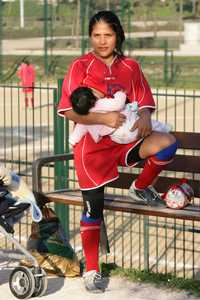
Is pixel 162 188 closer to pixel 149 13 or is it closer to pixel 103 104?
pixel 103 104

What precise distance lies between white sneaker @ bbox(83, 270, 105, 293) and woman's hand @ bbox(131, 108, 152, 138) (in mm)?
970

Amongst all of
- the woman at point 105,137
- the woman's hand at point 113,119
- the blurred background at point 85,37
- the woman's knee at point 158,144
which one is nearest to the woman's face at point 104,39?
the woman at point 105,137

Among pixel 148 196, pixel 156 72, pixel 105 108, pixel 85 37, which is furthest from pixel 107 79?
pixel 85 37

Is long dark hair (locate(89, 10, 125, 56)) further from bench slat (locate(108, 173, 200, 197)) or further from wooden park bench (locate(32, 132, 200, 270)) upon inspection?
bench slat (locate(108, 173, 200, 197))

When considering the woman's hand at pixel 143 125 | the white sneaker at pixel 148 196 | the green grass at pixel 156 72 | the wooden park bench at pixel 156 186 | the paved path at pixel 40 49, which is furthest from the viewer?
the paved path at pixel 40 49

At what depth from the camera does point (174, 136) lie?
632cm

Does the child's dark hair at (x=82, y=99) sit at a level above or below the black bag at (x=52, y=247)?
above

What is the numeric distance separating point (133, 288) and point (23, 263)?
0.78 metres

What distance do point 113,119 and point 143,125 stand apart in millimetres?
212

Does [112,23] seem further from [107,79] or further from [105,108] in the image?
[105,108]

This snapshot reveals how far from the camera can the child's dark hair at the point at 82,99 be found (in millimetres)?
5672

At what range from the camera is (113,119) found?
5695mm

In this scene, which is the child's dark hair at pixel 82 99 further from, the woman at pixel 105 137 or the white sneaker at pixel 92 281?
the white sneaker at pixel 92 281

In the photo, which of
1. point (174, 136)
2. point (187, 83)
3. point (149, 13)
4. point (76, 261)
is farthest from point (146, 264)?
point (149, 13)
